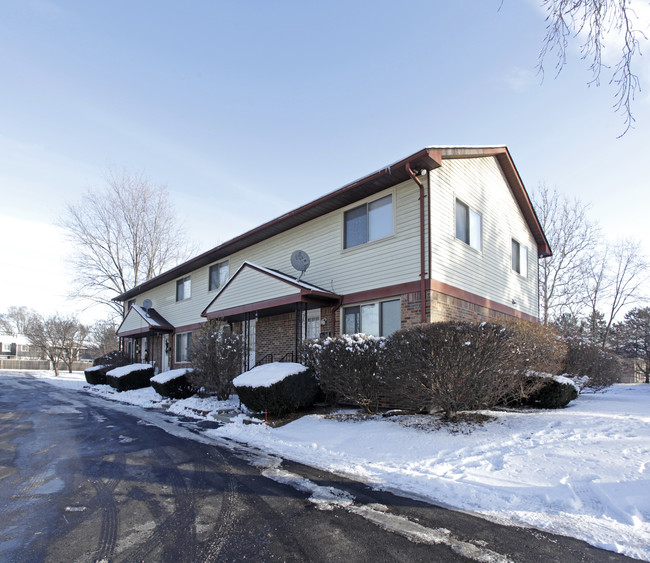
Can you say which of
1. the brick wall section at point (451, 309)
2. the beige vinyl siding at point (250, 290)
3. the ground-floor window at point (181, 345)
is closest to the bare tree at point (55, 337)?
the ground-floor window at point (181, 345)

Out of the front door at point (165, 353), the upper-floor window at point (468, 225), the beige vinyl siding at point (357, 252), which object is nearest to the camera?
the beige vinyl siding at point (357, 252)

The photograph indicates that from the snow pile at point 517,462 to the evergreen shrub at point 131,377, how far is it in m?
11.8

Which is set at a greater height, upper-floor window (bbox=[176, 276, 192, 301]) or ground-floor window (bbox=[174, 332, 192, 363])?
upper-floor window (bbox=[176, 276, 192, 301])

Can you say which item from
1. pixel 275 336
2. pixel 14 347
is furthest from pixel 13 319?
pixel 275 336

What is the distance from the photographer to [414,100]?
10031mm

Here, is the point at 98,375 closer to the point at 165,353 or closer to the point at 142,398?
the point at 165,353

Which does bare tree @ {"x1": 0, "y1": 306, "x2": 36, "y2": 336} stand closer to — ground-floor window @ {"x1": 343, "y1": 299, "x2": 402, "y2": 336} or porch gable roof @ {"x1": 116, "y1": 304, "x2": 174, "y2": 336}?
porch gable roof @ {"x1": 116, "y1": 304, "x2": 174, "y2": 336}

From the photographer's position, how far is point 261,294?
12.5 metres

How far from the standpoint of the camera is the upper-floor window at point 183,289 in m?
20.2

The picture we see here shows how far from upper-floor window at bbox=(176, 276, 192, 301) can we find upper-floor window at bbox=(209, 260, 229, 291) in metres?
2.30

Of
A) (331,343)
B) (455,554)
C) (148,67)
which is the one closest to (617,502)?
(455,554)

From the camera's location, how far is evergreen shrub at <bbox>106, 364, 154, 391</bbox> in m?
18.0

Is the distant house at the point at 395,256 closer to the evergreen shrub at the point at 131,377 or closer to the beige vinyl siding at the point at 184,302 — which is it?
the beige vinyl siding at the point at 184,302

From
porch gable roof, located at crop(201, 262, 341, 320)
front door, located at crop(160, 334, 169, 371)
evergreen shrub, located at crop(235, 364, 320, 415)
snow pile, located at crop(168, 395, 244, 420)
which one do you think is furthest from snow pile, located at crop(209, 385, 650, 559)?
front door, located at crop(160, 334, 169, 371)
